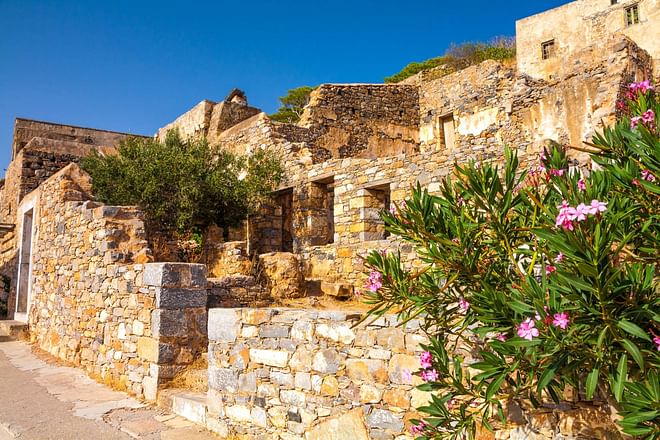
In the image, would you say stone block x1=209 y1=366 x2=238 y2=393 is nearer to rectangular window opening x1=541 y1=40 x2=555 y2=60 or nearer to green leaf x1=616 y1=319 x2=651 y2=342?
green leaf x1=616 y1=319 x2=651 y2=342

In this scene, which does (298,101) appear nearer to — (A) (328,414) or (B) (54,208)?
(B) (54,208)

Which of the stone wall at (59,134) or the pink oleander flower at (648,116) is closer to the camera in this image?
the pink oleander flower at (648,116)

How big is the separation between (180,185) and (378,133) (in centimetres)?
798

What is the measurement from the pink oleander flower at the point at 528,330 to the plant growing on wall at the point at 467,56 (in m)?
28.4

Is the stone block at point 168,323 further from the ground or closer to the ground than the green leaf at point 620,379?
closer to the ground

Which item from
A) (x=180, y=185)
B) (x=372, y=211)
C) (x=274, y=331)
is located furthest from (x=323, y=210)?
(x=274, y=331)

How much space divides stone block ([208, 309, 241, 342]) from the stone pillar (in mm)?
1399

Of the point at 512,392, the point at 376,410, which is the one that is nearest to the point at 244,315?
the point at 376,410

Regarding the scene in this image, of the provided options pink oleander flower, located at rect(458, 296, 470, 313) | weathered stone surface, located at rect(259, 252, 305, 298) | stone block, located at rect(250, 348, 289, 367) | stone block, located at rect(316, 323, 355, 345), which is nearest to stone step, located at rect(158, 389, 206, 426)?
stone block, located at rect(250, 348, 289, 367)

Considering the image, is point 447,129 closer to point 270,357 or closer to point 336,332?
point 270,357

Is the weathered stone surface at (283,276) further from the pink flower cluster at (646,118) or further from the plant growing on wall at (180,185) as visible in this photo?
the pink flower cluster at (646,118)

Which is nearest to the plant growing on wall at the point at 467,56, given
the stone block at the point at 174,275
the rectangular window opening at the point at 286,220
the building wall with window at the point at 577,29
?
the building wall with window at the point at 577,29

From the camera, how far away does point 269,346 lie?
15.4 feet

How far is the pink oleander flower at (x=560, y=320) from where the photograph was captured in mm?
2158
